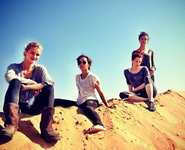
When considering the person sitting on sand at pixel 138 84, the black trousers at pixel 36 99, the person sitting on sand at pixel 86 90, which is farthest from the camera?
the person sitting on sand at pixel 138 84

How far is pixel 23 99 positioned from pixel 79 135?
1.19 meters

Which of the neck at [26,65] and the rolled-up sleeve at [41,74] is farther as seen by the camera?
the neck at [26,65]

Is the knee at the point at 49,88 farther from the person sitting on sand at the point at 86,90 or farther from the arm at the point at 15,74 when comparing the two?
the person sitting on sand at the point at 86,90

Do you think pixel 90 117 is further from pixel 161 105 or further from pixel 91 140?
pixel 161 105

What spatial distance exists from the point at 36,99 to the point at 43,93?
27cm

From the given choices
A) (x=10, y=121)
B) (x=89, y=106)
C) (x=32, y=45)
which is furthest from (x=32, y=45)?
(x=89, y=106)

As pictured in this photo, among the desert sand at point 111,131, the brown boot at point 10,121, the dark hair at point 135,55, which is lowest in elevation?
the desert sand at point 111,131

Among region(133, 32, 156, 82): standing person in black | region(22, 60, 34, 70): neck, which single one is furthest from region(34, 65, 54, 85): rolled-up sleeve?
region(133, 32, 156, 82): standing person in black

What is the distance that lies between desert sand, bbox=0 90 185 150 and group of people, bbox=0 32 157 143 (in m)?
0.16

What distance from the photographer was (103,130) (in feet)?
9.99

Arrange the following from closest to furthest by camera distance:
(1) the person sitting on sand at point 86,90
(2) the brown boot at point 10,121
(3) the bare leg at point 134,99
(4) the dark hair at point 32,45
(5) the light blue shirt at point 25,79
Answer: (2) the brown boot at point 10,121, (5) the light blue shirt at point 25,79, (4) the dark hair at point 32,45, (1) the person sitting on sand at point 86,90, (3) the bare leg at point 134,99

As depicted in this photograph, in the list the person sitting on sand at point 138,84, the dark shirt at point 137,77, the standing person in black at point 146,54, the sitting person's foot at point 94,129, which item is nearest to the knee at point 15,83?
the sitting person's foot at point 94,129

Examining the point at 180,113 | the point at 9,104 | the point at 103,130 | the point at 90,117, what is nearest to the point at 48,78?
the point at 9,104

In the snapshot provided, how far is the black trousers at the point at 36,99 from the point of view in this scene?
2394 mm
